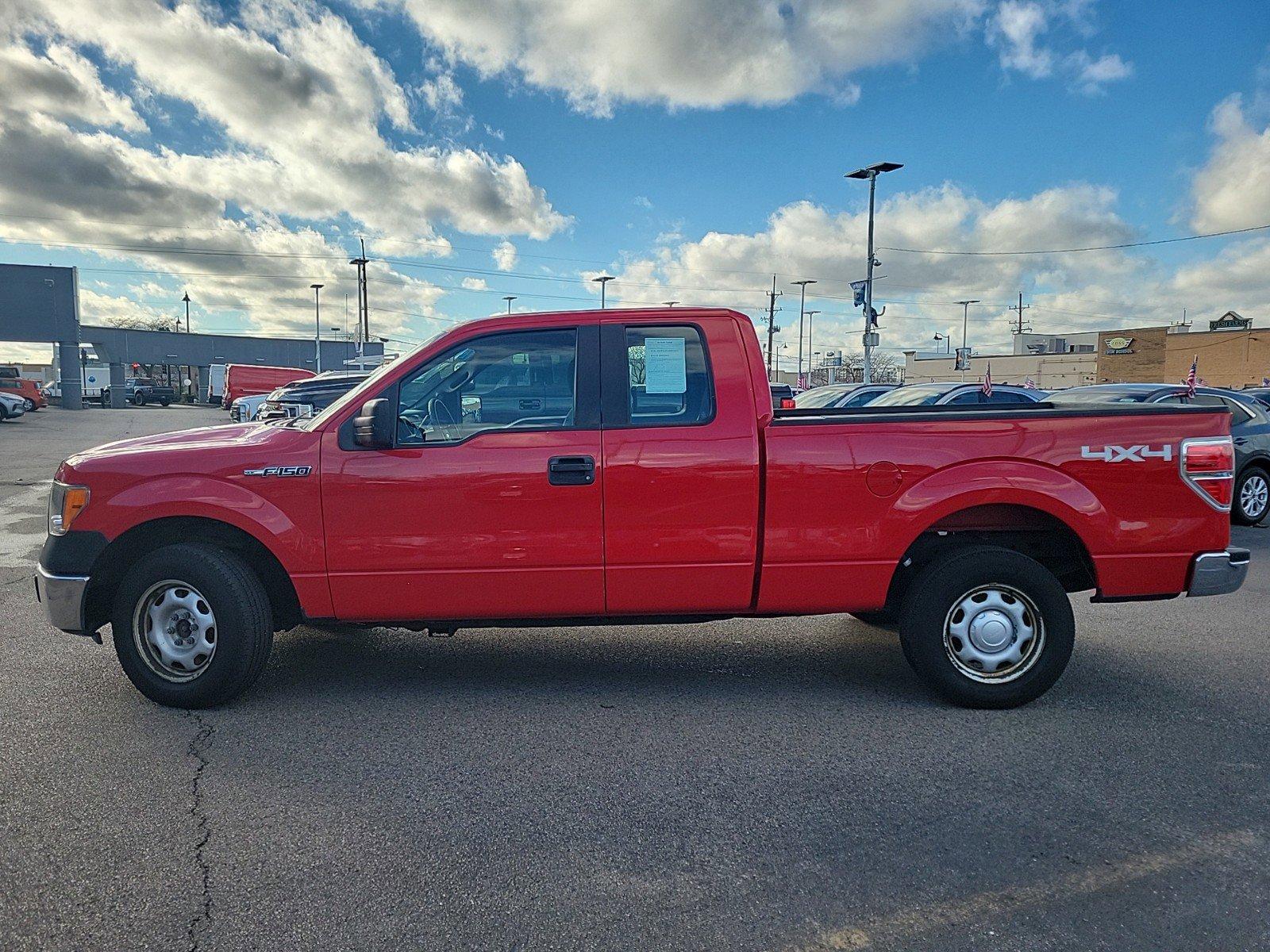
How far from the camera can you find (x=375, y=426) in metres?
3.94

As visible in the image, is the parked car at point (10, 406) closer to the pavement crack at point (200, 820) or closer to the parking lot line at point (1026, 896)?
the pavement crack at point (200, 820)

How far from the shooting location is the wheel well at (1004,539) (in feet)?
13.8

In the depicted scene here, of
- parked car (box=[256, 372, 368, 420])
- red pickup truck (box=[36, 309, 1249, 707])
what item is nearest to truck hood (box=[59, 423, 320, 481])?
red pickup truck (box=[36, 309, 1249, 707])

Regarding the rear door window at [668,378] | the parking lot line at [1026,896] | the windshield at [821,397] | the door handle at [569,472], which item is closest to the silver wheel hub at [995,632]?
the parking lot line at [1026,896]

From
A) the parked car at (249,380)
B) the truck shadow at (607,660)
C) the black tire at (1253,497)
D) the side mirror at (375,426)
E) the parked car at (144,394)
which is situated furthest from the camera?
the parked car at (144,394)

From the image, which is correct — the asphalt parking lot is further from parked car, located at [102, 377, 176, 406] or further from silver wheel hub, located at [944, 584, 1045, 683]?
parked car, located at [102, 377, 176, 406]

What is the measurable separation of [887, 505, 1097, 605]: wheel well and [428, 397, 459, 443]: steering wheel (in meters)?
2.30

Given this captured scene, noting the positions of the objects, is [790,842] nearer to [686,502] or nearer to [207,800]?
[686,502]

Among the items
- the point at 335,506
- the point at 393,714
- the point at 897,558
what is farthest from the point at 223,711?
the point at 897,558

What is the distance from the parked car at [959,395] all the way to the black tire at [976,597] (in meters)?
8.51

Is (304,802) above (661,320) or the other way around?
the other way around

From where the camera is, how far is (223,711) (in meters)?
4.12

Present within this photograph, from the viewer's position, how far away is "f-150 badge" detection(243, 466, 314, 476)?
4.02 meters

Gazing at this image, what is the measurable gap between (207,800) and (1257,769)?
4.26 metres
